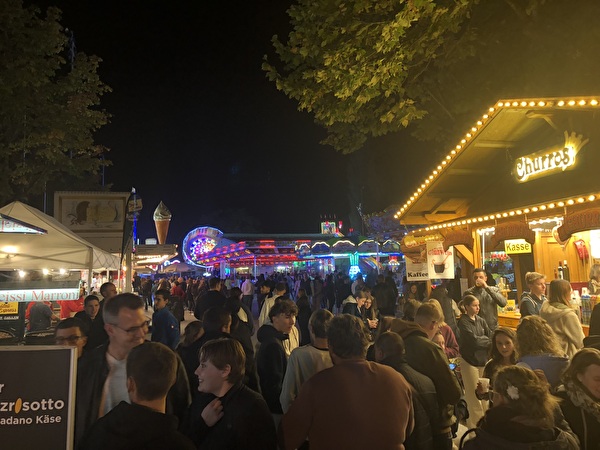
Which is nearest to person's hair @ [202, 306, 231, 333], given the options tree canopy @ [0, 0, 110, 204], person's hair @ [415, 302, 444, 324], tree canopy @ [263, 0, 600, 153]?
person's hair @ [415, 302, 444, 324]

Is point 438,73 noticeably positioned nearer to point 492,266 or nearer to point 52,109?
point 492,266

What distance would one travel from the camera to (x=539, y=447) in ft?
7.48

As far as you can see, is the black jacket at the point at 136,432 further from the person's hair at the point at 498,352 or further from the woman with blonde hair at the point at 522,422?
the person's hair at the point at 498,352

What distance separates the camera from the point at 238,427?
2.44 m

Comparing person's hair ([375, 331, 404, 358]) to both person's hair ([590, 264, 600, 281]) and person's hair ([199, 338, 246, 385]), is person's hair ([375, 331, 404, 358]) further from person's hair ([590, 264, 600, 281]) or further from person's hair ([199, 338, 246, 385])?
person's hair ([590, 264, 600, 281])

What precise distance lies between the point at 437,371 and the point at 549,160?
5.29 m

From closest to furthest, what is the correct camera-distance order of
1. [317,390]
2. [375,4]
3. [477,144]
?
1. [317,390]
2. [477,144]
3. [375,4]

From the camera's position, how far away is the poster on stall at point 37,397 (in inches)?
93.7

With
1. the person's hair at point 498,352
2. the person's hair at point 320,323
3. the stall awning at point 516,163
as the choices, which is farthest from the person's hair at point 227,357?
the stall awning at point 516,163

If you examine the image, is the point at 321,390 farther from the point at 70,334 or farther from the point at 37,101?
the point at 37,101

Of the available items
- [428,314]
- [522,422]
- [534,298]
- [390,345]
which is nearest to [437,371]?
[390,345]

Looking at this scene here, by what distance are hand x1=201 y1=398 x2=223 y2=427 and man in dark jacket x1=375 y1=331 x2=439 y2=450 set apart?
149 centimetres

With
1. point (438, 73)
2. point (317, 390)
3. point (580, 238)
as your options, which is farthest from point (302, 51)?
point (317, 390)

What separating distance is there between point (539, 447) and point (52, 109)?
59.7ft
